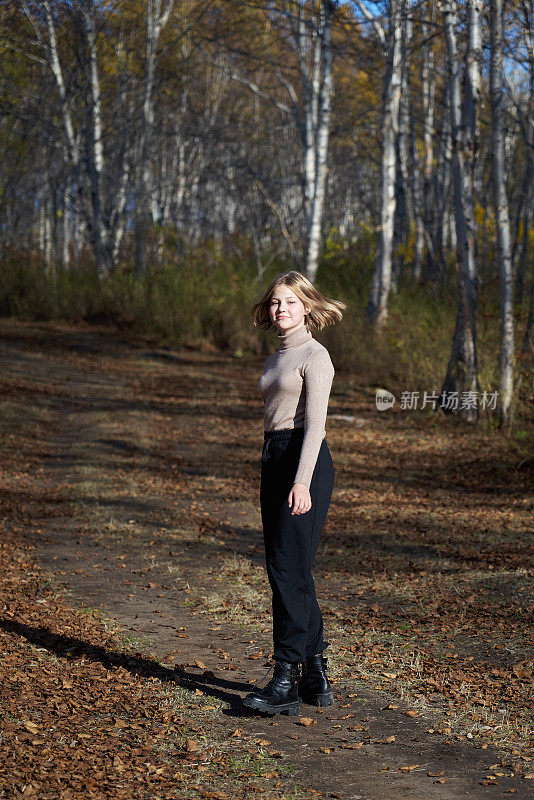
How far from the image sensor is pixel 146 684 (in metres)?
3.78

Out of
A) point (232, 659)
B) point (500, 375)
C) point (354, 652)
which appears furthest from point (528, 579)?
point (500, 375)

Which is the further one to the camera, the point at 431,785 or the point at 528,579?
the point at 528,579

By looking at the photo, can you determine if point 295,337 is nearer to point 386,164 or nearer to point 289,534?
point 289,534

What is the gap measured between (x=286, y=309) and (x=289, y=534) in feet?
2.96

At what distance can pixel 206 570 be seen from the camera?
5.66 m

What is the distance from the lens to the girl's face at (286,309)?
353cm

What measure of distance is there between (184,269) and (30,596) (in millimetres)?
15385

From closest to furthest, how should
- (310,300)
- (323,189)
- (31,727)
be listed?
(31,727) < (310,300) < (323,189)

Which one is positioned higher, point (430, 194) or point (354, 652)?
point (430, 194)

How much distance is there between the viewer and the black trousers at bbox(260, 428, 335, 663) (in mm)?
3457

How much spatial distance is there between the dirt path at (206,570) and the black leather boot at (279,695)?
68mm

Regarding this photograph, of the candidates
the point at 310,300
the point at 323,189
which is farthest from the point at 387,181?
the point at 310,300

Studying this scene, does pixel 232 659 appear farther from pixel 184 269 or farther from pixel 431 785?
pixel 184 269

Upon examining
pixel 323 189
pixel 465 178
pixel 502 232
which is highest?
pixel 323 189
